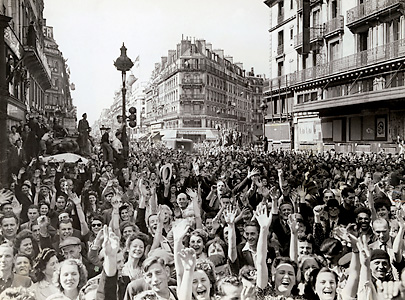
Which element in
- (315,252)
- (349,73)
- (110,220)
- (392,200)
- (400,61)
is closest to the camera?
(315,252)

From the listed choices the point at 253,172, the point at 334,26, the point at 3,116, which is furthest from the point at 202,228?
the point at 334,26

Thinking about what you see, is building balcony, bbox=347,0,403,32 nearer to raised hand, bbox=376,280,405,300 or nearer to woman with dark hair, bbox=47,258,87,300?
raised hand, bbox=376,280,405,300

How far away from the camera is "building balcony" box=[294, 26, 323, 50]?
20.5 feet

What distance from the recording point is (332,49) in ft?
24.3

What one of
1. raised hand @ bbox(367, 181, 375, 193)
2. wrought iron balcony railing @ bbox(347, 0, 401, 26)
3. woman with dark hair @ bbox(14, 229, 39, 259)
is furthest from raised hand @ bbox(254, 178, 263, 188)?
wrought iron balcony railing @ bbox(347, 0, 401, 26)

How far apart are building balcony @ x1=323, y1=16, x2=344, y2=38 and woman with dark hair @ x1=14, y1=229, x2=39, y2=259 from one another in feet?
Answer: 15.9

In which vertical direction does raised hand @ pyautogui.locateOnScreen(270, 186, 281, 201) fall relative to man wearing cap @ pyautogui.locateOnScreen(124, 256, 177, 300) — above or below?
above

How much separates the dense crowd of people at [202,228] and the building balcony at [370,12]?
111 inches

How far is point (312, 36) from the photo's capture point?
6758mm

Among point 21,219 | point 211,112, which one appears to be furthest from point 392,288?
point 21,219

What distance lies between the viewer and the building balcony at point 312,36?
6.24 metres

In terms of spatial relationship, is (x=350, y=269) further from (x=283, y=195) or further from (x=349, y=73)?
(x=349, y=73)

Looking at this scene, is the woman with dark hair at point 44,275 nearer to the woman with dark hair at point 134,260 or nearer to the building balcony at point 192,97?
the woman with dark hair at point 134,260

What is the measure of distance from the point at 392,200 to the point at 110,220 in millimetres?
2737
